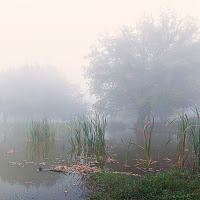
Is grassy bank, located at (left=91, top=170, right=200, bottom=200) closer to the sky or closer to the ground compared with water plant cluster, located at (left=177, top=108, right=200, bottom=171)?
closer to the ground

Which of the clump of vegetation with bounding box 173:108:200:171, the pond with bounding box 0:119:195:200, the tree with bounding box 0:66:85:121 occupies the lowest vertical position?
the pond with bounding box 0:119:195:200

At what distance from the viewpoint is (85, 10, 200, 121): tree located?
20.5m

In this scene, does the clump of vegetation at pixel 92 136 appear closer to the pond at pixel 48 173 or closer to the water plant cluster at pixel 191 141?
the pond at pixel 48 173

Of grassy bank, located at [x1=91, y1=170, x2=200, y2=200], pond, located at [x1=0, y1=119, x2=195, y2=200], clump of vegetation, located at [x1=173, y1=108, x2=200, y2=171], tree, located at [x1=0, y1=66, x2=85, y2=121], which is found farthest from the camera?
tree, located at [x1=0, y1=66, x2=85, y2=121]

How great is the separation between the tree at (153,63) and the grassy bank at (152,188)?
15.8m

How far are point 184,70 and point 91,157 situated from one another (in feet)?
54.1

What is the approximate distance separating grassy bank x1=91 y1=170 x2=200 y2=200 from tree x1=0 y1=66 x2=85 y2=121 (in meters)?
28.1

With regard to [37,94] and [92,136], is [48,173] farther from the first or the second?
[37,94]

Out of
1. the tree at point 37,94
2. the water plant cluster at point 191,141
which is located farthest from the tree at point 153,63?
the water plant cluster at point 191,141

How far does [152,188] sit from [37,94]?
33.9 meters

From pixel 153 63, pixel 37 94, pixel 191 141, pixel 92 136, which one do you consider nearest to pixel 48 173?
pixel 92 136

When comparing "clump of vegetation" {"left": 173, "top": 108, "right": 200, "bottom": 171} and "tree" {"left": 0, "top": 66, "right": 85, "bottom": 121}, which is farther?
"tree" {"left": 0, "top": 66, "right": 85, "bottom": 121}

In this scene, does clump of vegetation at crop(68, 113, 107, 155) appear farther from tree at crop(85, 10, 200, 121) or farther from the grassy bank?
tree at crop(85, 10, 200, 121)

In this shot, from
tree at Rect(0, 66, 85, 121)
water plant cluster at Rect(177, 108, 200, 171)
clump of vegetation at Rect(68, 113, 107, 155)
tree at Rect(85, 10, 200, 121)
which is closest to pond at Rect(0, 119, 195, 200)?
clump of vegetation at Rect(68, 113, 107, 155)
